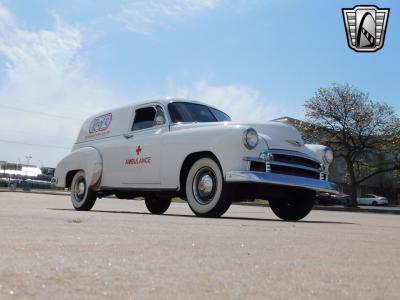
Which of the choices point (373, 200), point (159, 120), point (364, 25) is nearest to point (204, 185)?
point (159, 120)

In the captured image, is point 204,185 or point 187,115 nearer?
point 204,185

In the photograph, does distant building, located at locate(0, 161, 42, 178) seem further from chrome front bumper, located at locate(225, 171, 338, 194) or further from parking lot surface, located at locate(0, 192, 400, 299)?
parking lot surface, located at locate(0, 192, 400, 299)

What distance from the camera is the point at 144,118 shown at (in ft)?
31.3

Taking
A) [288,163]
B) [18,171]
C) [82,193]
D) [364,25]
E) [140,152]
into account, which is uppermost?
[18,171]

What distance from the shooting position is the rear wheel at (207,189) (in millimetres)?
7414

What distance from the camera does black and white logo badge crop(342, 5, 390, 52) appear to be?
466 inches

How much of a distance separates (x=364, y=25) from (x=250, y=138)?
6.74 meters

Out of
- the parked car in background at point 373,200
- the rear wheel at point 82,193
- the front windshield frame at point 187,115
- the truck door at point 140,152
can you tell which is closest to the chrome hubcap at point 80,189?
the rear wheel at point 82,193

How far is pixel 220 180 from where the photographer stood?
7.46m

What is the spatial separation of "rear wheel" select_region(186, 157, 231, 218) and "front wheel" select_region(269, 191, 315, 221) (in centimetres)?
148

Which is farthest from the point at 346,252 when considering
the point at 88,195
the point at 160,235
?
the point at 88,195

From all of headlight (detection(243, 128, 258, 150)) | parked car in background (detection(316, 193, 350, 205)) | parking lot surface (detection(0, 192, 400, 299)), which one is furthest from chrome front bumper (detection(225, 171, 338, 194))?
parked car in background (detection(316, 193, 350, 205))

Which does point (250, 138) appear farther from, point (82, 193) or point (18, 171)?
point (18, 171)

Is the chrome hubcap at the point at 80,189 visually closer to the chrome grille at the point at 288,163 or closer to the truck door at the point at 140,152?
the truck door at the point at 140,152
